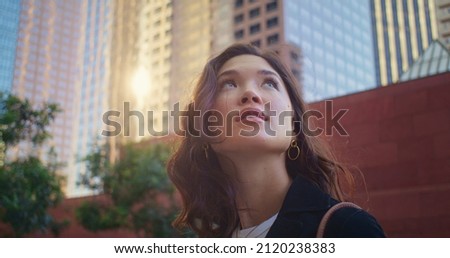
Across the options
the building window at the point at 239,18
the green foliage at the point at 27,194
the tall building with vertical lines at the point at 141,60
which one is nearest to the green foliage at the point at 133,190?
the green foliage at the point at 27,194

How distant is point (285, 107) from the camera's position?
1.64m

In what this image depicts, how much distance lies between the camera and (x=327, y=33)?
564 centimetres

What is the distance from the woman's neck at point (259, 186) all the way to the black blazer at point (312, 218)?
65 mm

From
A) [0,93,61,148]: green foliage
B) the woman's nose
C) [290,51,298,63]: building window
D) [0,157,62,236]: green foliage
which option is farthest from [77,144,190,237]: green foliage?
the woman's nose

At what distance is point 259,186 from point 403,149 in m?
3.09

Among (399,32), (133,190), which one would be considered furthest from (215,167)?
(133,190)

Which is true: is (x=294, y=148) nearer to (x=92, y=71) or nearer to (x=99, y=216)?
(x=92, y=71)

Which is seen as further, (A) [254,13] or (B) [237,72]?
(A) [254,13]

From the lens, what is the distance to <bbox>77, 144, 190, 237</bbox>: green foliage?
20.5 feet

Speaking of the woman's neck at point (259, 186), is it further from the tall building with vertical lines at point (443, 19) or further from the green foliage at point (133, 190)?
the green foliage at point (133, 190)

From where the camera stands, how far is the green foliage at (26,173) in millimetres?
5082

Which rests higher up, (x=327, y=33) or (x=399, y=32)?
(x=327, y=33)
